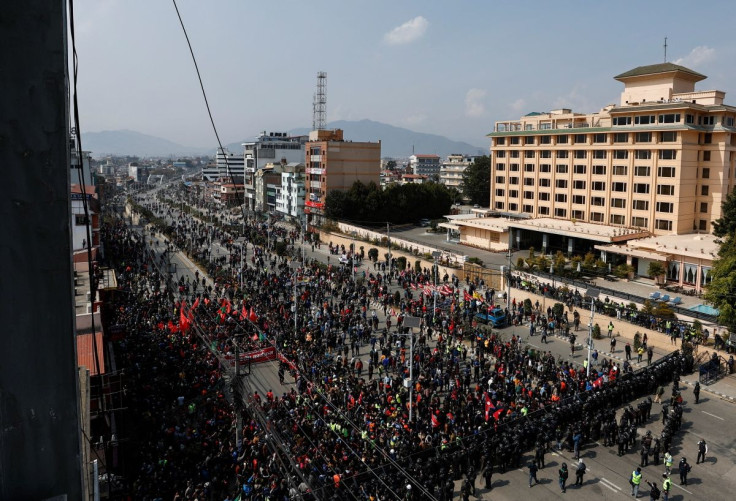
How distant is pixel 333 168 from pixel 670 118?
34.3 m

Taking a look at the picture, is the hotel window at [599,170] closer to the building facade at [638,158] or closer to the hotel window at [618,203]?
the building facade at [638,158]

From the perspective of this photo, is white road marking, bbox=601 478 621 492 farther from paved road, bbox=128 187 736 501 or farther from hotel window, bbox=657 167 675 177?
hotel window, bbox=657 167 675 177

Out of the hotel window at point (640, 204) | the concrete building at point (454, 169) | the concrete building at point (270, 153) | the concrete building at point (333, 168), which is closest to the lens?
the hotel window at point (640, 204)

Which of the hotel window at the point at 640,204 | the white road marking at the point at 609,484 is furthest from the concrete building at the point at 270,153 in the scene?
the white road marking at the point at 609,484

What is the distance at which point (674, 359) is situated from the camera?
22062 millimetres

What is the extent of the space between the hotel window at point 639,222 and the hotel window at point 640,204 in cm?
74

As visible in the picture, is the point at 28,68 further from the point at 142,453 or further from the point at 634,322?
the point at 634,322

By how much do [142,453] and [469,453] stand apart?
8748 mm

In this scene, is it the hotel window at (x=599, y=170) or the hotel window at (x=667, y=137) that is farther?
the hotel window at (x=599, y=170)

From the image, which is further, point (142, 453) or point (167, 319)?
point (167, 319)

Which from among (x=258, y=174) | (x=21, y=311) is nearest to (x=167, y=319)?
(x=21, y=311)

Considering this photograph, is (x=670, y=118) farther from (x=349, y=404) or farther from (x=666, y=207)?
(x=349, y=404)

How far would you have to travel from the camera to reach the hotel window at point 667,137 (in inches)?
1531

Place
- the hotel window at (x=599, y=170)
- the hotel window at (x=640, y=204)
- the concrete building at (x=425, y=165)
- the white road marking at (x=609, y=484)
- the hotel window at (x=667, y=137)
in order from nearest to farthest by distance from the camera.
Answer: the white road marking at (x=609, y=484) → the hotel window at (x=667, y=137) → the hotel window at (x=640, y=204) → the hotel window at (x=599, y=170) → the concrete building at (x=425, y=165)
